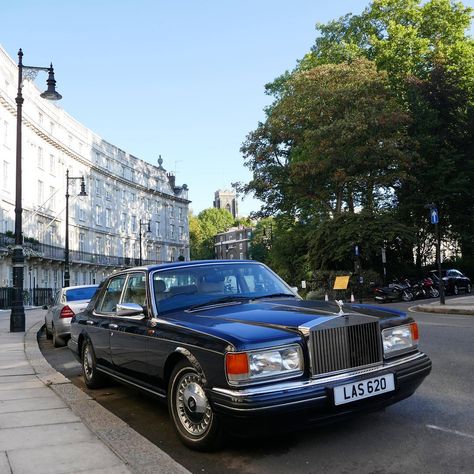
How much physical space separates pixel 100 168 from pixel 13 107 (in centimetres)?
2479

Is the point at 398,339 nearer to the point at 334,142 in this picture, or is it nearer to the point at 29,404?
the point at 29,404

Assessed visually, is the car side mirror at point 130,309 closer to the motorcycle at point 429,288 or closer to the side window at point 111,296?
the side window at point 111,296

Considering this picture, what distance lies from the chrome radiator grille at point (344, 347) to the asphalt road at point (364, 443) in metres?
0.69

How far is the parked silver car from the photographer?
12.3m

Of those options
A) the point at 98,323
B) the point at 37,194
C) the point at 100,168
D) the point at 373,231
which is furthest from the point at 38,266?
the point at 98,323

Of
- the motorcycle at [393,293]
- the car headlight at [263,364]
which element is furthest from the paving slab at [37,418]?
the motorcycle at [393,293]

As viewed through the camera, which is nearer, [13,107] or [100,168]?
[13,107]

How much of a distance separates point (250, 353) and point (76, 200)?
6187cm

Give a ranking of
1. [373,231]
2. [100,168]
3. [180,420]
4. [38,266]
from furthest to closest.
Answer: [100,168], [38,266], [373,231], [180,420]

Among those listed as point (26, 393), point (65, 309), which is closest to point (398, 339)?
point (26, 393)

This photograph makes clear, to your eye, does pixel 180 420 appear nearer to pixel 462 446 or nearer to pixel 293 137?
pixel 462 446

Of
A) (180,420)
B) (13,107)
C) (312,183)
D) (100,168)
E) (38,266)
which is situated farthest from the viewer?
(100,168)

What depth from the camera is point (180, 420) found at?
4586 mm

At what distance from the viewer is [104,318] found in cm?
659
